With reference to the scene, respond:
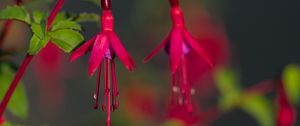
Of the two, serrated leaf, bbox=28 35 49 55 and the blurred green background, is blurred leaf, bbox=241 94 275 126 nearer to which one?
the blurred green background

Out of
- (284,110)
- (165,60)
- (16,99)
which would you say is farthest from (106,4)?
(165,60)

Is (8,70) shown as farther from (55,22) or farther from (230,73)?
(230,73)

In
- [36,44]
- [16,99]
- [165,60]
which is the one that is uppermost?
[36,44]

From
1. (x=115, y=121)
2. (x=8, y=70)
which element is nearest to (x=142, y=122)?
(x=115, y=121)

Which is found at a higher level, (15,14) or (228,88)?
(15,14)

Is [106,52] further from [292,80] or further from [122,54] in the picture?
[292,80]

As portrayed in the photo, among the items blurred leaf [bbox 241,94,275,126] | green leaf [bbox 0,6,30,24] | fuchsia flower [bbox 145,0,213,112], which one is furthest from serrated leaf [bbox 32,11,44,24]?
blurred leaf [bbox 241,94,275,126]
